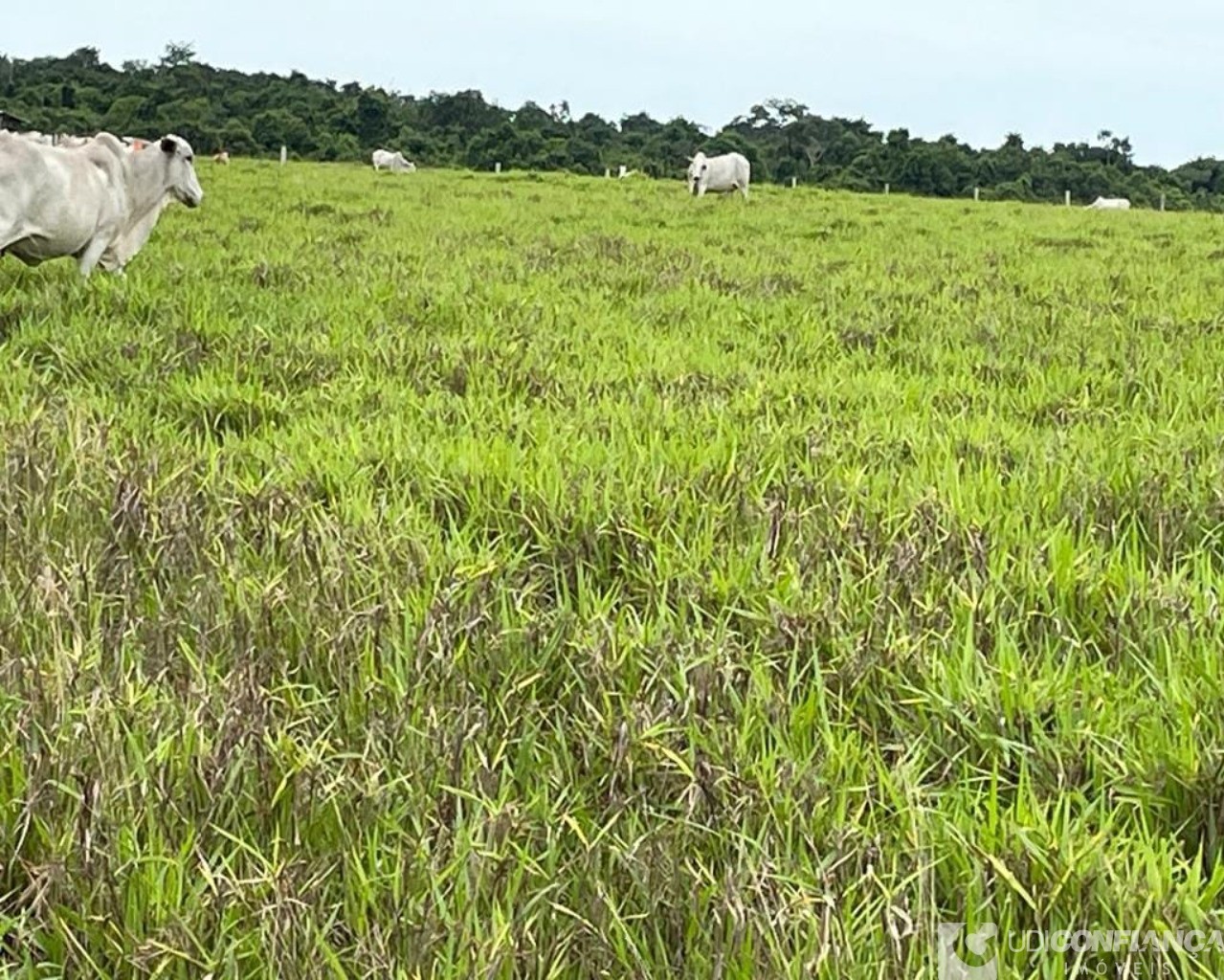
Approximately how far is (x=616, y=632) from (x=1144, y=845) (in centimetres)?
102

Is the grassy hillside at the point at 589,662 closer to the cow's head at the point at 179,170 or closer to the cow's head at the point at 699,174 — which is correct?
the cow's head at the point at 179,170

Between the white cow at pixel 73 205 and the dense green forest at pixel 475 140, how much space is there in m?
32.5

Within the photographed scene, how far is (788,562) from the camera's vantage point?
103 inches

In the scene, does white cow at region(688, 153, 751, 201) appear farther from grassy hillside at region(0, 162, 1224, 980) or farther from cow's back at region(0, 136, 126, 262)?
grassy hillside at region(0, 162, 1224, 980)

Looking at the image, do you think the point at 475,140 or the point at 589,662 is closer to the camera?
the point at 589,662

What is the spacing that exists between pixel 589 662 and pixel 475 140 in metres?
50.9

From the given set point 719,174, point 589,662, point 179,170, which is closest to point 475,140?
point 719,174

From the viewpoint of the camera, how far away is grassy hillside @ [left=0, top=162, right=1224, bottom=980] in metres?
1.49

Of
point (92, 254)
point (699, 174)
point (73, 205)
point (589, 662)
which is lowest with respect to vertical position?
point (589, 662)

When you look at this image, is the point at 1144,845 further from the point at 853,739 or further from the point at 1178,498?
the point at 1178,498

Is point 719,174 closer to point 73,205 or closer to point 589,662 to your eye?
point 73,205

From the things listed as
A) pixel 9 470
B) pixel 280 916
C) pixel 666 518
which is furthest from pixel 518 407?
pixel 280 916

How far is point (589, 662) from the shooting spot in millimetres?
2195

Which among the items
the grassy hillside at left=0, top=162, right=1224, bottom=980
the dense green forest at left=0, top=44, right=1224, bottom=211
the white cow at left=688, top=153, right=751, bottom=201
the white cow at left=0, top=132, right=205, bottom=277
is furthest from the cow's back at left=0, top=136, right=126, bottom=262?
the dense green forest at left=0, top=44, right=1224, bottom=211
